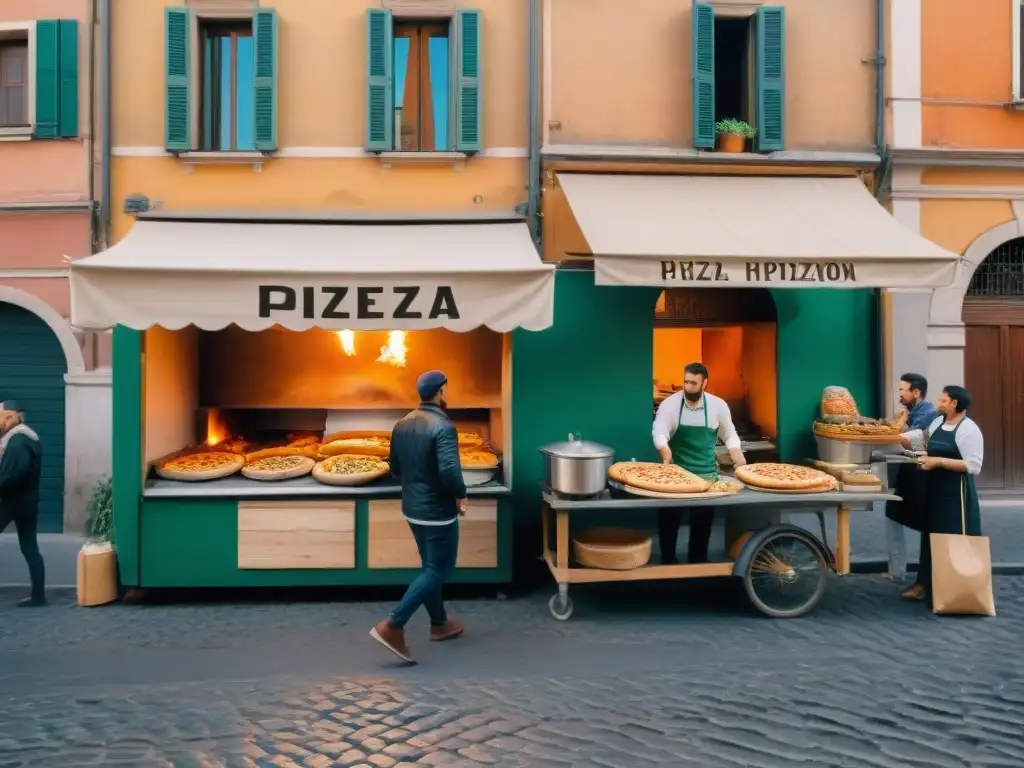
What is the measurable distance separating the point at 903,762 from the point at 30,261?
10.4 metres

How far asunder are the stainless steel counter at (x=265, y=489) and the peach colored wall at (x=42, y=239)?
4.10m

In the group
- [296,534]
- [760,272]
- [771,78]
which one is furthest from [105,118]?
[771,78]

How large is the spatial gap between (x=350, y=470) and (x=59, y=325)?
5053 mm

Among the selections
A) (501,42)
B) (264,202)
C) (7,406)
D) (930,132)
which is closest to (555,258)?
(501,42)

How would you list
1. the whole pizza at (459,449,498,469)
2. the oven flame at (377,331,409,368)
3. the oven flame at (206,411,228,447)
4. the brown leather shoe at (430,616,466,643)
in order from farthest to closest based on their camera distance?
the oven flame at (377,331,409,368) → the oven flame at (206,411,228,447) → the whole pizza at (459,449,498,469) → the brown leather shoe at (430,616,466,643)

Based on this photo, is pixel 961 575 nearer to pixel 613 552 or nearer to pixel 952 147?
pixel 613 552

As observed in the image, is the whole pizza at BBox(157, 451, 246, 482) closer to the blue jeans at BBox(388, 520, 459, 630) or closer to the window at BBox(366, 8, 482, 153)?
the blue jeans at BBox(388, 520, 459, 630)

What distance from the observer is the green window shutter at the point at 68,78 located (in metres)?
9.74

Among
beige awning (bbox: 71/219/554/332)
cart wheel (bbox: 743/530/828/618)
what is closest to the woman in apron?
cart wheel (bbox: 743/530/828/618)

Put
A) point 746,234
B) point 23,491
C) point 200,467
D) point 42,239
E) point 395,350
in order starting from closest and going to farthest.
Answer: point 23,491 → point 200,467 → point 746,234 → point 395,350 → point 42,239

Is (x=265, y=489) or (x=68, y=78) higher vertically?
(x=68, y=78)

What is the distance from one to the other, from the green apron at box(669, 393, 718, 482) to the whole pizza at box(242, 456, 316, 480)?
138 inches

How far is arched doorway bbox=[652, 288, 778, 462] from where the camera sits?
952cm

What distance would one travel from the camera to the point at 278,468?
7.49 m
